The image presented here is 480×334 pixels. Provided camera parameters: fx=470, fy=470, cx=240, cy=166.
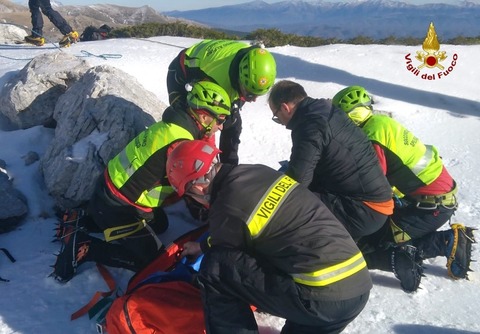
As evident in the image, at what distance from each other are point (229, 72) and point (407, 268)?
234 centimetres

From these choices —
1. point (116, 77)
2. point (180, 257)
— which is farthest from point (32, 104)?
point (180, 257)

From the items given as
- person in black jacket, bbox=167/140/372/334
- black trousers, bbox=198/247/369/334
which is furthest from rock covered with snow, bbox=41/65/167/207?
black trousers, bbox=198/247/369/334

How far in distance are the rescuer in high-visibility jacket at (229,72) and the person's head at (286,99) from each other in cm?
67

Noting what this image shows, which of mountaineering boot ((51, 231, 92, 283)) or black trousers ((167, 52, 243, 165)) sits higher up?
black trousers ((167, 52, 243, 165))

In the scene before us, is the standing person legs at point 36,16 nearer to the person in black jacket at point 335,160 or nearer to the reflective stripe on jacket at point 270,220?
the person in black jacket at point 335,160

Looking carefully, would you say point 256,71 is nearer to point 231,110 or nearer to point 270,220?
point 231,110

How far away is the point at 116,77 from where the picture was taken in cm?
589

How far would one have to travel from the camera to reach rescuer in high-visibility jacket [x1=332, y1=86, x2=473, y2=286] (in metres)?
3.75

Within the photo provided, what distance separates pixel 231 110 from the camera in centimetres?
464

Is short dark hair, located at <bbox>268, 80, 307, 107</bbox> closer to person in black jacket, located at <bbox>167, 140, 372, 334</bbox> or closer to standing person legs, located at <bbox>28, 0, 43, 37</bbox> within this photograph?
person in black jacket, located at <bbox>167, 140, 372, 334</bbox>

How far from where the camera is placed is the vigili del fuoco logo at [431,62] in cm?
960

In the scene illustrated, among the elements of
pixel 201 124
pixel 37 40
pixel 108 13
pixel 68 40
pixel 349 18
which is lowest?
pixel 108 13

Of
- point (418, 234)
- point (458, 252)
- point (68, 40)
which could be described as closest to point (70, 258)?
point (418, 234)

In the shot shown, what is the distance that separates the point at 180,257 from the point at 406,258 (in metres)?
1.76
